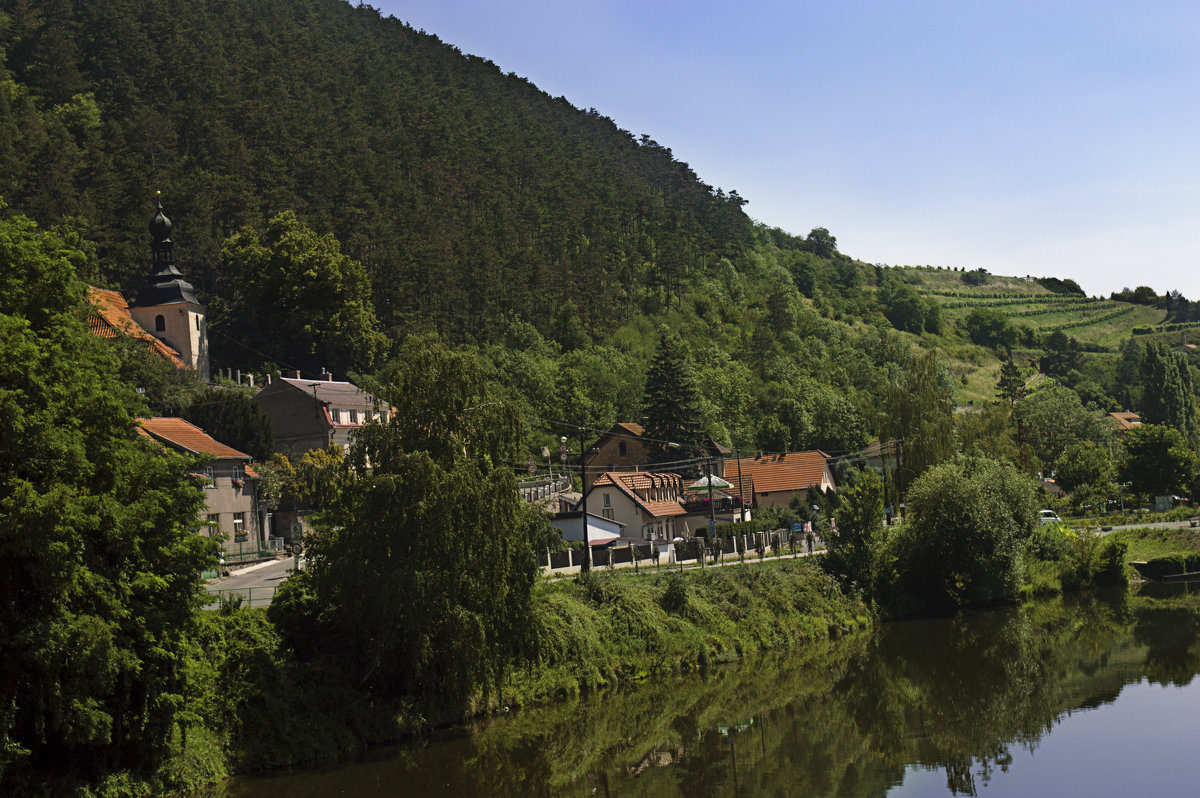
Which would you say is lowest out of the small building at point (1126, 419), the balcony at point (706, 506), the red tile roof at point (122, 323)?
the balcony at point (706, 506)

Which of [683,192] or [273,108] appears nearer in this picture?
[273,108]

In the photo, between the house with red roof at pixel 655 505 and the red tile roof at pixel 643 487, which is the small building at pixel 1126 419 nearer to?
Answer: the house with red roof at pixel 655 505

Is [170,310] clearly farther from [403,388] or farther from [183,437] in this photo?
[403,388]

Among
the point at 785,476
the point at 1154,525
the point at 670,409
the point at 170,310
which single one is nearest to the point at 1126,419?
the point at 1154,525

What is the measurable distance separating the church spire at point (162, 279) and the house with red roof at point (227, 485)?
3021 cm

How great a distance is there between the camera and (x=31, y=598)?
22094 millimetres

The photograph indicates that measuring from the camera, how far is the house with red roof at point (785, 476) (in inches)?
2958

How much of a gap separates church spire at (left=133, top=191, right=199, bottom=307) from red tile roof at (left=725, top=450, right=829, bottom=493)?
42149 mm

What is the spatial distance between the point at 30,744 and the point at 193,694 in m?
3.47

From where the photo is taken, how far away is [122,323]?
74250mm

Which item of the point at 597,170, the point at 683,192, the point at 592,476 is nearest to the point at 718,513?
the point at 592,476

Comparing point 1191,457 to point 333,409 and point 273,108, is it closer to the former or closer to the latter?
point 333,409

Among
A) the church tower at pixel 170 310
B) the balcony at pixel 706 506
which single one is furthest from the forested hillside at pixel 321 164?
the balcony at pixel 706 506

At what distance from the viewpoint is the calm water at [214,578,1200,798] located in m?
25.5
